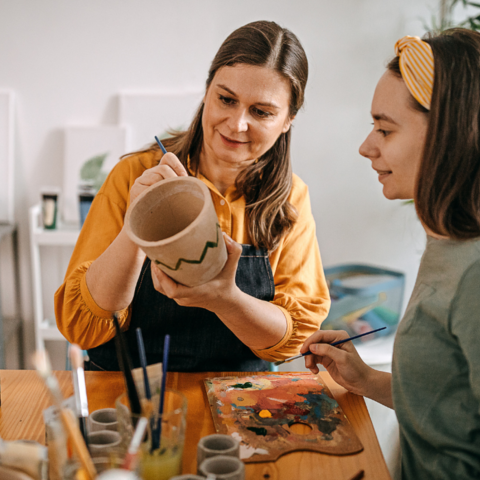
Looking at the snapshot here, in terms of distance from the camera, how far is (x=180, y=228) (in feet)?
2.70

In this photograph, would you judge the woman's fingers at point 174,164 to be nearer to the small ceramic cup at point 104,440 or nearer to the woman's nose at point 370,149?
the woman's nose at point 370,149

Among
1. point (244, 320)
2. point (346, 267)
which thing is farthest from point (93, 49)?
point (244, 320)

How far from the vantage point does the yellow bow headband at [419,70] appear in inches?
31.3

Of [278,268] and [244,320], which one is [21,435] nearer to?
[244,320]

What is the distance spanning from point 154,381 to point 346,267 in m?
1.94

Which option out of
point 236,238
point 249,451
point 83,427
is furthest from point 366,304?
point 83,427

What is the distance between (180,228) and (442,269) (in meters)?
0.43

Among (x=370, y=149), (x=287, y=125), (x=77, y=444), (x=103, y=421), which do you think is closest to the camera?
(x=77, y=444)

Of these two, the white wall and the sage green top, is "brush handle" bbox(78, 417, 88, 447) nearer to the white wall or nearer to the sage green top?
the sage green top

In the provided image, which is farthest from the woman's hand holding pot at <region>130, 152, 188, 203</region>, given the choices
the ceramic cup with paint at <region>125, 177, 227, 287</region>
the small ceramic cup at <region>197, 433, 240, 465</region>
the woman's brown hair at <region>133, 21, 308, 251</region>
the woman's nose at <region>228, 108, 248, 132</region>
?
the small ceramic cup at <region>197, 433, 240, 465</region>

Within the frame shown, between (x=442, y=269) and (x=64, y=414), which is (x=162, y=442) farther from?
(x=442, y=269)

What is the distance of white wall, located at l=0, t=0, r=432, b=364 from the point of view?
229cm

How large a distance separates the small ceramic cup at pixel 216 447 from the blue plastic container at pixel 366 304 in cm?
158

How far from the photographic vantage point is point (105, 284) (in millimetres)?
1011
